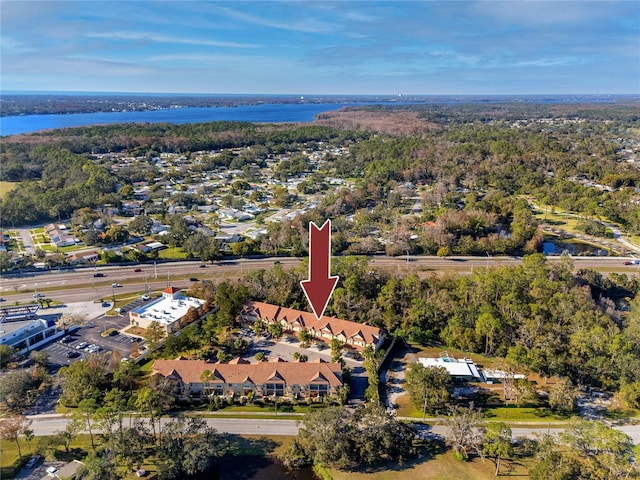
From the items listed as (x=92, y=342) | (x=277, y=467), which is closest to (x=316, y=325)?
(x=277, y=467)

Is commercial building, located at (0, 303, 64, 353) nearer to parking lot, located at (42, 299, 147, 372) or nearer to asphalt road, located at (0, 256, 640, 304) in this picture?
parking lot, located at (42, 299, 147, 372)

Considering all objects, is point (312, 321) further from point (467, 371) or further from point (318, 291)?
point (318, 291)

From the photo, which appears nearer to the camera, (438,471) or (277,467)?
(438,471)

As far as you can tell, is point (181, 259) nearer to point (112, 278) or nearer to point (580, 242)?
point (112, 278)

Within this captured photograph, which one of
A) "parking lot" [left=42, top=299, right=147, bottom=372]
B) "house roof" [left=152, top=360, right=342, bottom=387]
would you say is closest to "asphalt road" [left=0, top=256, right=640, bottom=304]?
"parking lot" [left=42, top=299, right=147, bottom=372]

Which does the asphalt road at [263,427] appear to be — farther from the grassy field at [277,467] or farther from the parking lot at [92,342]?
the parking lot at [92,342]

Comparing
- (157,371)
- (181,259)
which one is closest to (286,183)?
(181,259)
